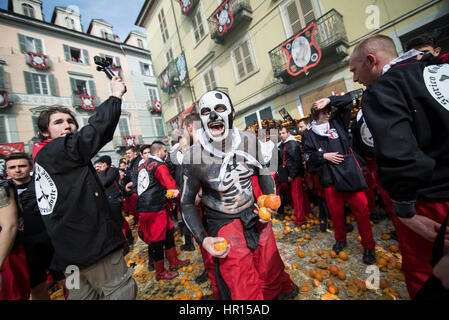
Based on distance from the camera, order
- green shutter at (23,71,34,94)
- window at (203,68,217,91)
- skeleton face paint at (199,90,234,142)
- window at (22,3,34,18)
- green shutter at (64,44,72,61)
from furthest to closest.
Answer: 1. green shutter at (64,44,72,61)
2. window at (22,3,34,18)
3. green shutter at (23,71,34,94)
4. window at (203,68,217,91)
5. skeleton face paint at (199,90,234,142)

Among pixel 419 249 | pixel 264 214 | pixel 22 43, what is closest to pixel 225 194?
pixel 264 214

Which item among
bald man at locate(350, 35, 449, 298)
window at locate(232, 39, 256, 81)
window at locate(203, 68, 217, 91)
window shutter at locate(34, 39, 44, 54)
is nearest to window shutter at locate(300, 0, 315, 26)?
window at locate(232, 39, 256, 81)

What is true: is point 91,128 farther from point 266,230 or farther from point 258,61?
point 258,61

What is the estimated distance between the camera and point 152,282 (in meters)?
3.67

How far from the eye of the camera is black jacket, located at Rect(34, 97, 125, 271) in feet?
5.78

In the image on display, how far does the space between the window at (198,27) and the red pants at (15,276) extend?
17.4m

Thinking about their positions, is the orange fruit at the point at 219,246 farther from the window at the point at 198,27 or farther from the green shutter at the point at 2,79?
the green shutter at the point at 2,79

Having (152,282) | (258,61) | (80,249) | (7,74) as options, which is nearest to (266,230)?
(80,249)

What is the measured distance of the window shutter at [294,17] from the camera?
10367mm

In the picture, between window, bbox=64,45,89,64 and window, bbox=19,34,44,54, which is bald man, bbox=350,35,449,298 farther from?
window, bbox=64,45,89,64

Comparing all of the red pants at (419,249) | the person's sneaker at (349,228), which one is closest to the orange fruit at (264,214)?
the red pants at (419,249)

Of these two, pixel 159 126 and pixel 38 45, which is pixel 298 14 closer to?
pixel 159 126

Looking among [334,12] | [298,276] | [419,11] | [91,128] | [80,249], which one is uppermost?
[334,12]

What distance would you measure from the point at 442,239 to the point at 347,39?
11.4 meters
